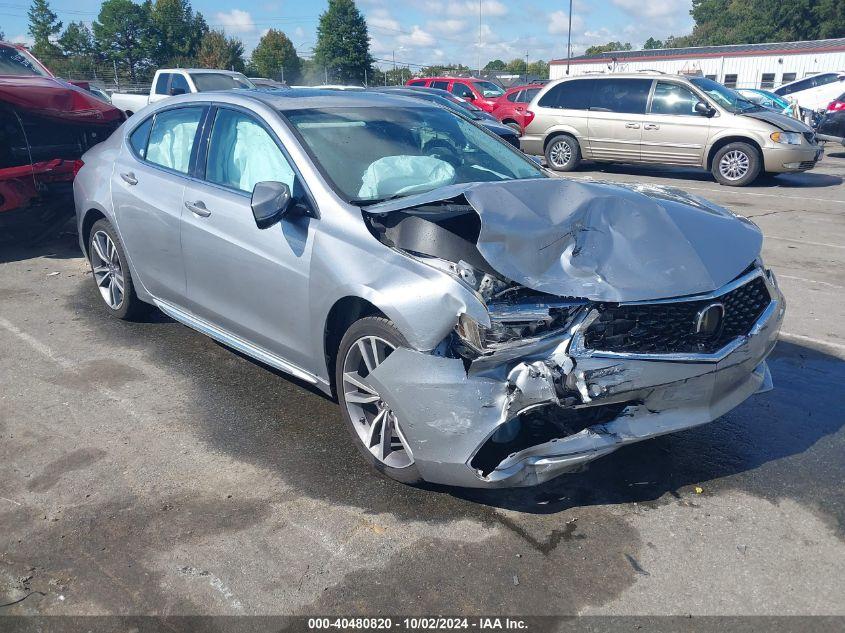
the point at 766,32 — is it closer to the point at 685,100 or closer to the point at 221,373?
the point at 685,100

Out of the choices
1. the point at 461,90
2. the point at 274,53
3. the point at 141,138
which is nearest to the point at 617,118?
the point at 461,90

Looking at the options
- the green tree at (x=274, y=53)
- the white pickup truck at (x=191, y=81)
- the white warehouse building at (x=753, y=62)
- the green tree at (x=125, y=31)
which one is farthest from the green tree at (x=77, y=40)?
the white pickup truck at (x=191, y=81)

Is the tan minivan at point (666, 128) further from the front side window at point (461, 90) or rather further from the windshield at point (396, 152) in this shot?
the windshield at point (396, 152)

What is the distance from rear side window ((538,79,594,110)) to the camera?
45.8ft

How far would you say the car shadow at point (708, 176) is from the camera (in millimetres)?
12977

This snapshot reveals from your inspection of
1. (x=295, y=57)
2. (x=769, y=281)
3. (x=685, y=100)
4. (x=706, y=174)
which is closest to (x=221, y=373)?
(x=769, y=281)

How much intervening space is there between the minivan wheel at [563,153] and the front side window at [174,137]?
10.5 meters

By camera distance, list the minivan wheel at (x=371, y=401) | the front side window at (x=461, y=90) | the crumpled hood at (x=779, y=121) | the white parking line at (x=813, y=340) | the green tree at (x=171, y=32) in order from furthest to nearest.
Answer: the green tree at (x=171, y=32)
the front side window at (x=461, y=90)
the crumpled hood at (x=779, y=121)
the white parking line at (x=813, y=340)
the minivan wheel at (x=371, y=401)

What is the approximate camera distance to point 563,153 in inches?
570

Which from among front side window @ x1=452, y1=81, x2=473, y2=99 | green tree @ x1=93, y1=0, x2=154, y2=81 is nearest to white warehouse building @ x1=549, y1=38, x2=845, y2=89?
front side window @ x1=452, y1=81, x2=473, y2=99

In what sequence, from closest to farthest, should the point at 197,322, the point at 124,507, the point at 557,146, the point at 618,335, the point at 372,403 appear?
the point at 618,335 < the point at 124,507 < the point at 372,403 < the point at 197,322 < the point at 557,146

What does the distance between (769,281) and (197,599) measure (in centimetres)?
296

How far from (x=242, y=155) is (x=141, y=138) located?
1.44 metres

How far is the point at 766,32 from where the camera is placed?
244ft
